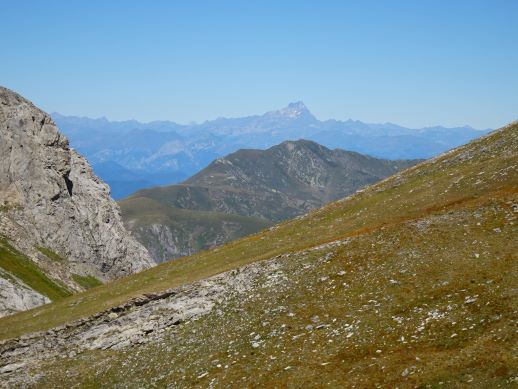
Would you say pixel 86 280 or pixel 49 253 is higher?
pixel 49 253

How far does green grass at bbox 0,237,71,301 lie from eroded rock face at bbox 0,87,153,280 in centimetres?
776

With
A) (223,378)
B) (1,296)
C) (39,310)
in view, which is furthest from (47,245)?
(223,378)

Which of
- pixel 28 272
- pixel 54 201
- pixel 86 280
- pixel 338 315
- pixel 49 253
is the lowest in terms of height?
pixel 86 280

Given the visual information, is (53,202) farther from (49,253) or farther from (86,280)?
(86,280)

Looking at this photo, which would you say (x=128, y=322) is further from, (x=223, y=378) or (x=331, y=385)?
(x=331, y=385)

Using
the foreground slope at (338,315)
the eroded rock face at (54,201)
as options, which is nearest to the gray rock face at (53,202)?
the eroded rock face at (54,201)

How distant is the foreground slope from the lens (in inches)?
1091

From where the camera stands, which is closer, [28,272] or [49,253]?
[28,272]

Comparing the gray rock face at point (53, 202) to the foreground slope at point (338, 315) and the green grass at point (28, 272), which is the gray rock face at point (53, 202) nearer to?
the green grass at point (28, 272)

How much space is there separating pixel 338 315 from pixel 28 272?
85770 mm

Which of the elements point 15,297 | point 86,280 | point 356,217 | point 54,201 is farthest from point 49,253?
point 356,217

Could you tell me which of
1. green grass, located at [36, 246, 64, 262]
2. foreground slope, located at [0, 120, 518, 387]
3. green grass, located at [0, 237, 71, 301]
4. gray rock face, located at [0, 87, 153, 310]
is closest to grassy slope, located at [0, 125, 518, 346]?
foreground slope, located at [0, 120, 518, 387]

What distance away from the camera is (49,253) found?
122625mm

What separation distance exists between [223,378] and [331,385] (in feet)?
24.2
